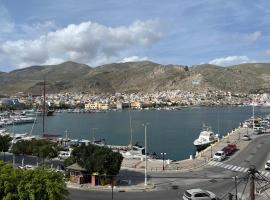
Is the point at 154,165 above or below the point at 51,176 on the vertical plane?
below

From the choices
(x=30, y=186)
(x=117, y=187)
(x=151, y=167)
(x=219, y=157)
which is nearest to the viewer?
(x=30, y=186)

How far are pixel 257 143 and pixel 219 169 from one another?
2467 centimetres

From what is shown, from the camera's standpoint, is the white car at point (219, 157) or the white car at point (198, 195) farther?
the white car at point (219, 157)

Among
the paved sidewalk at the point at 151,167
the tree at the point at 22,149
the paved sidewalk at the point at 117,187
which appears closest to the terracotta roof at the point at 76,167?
the paved sidewalk at the point at 151,167

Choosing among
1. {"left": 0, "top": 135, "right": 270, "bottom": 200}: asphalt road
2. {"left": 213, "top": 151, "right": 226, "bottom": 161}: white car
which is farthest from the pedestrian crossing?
{"left": 0, "top": 135, "right": 270, "bottom": 200}: asphalt road

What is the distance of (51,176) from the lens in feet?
87.1

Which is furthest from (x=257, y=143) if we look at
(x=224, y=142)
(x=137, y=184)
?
(x=137, y=184)

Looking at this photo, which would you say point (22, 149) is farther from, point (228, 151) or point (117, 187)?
point (228, 151)

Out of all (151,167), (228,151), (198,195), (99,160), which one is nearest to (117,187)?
(99,160)

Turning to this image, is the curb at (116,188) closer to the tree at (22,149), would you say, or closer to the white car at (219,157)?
the white car at (219,157)

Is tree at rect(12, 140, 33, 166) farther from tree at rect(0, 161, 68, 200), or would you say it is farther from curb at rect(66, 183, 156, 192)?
tree at rect(0, 161, 68, 200)

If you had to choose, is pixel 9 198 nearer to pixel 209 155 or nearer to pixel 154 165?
pixel 154 165

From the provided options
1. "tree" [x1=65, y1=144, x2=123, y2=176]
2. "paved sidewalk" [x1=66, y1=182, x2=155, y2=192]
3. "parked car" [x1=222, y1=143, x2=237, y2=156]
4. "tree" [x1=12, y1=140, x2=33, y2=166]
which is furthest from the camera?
"parked car" [x1=222, y1=143, x2=237, y2=156]

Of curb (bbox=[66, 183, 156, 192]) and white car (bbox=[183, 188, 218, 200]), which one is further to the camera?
curb (bbox=[66, 183, 156, 192])
